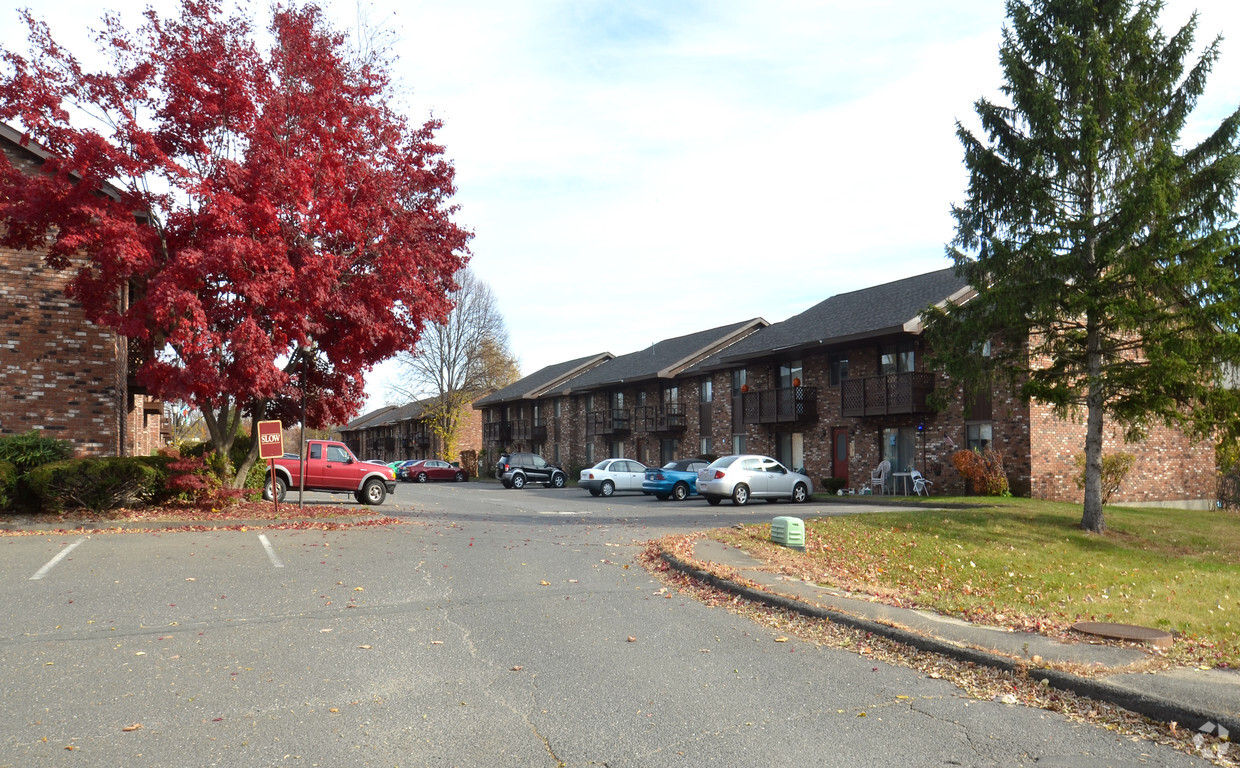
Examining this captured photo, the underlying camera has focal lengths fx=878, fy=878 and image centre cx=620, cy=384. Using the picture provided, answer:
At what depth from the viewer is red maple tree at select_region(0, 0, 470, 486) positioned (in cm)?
1648

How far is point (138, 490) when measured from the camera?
17.4m

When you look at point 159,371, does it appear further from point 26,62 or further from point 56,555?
point 26,62

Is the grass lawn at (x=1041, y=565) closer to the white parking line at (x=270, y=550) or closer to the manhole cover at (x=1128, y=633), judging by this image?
the manhole cover at (x=1128, y=633)

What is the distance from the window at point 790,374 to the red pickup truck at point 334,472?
17.4m

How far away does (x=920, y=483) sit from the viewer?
28.4 meters

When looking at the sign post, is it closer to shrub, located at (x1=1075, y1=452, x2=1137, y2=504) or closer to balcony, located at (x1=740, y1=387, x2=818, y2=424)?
balcony, located at (x1=740, y1=387, x2=818, y2=424)

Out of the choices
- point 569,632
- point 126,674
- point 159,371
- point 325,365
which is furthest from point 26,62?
point 569,632

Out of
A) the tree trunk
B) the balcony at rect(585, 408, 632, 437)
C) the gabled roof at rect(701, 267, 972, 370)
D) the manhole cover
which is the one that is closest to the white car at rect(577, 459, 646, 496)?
the gabled roof at rect(701, 267, 972, 370)

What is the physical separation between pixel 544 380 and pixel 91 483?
4372 centimetres

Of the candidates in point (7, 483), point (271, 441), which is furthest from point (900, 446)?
point (7, 483)

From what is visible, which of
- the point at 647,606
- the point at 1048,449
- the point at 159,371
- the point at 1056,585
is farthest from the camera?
the point at 1048,449

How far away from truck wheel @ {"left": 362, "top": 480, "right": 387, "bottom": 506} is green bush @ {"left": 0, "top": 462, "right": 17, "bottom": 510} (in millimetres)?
9464

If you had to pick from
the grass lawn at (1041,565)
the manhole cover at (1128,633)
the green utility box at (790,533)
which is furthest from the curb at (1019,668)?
the green utility box at (790,533)

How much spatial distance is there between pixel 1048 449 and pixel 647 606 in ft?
70.4
